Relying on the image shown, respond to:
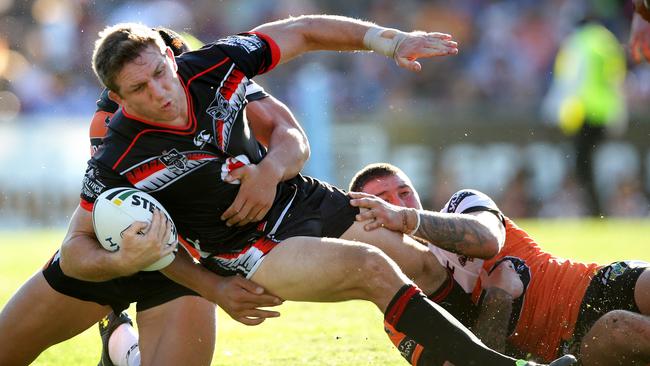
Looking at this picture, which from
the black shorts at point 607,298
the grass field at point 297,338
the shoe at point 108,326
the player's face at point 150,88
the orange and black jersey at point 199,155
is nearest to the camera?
the player's face at point 150,88

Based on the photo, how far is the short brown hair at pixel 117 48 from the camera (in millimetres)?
4883

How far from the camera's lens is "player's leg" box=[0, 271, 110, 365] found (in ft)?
18.0

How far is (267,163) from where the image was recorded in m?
5.27

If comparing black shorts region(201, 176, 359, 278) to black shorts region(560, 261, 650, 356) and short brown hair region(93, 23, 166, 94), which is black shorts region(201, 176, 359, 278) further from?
black shorts region(560, 261, 650, 356)

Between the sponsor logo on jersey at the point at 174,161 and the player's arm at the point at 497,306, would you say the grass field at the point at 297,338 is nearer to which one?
the player's arm at the point at 497,306

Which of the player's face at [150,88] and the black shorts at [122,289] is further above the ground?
the player's face at [150,88]

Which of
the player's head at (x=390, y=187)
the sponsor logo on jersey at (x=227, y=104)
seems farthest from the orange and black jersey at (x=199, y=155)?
the player's head at (x=390, y=187)

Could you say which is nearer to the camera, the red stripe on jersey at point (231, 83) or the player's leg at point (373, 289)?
the player's leg at point (373, 289)

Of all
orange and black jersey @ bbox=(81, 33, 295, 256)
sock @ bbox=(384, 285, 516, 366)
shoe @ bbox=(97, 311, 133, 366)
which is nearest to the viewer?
sock @ bbox=(384, 285, 516, 366)

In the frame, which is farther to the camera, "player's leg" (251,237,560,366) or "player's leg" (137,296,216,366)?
"player's leg" (137,296,216,366)

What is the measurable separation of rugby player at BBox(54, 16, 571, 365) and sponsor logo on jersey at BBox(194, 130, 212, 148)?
19 millimetres

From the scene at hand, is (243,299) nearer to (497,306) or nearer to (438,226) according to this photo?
(438,226)

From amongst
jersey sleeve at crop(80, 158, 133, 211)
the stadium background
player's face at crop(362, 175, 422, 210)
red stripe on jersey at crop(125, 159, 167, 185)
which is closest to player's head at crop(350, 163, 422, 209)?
player's face at crop(362, 175, 422, 210)

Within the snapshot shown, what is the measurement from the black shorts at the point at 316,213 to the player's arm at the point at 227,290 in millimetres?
299
